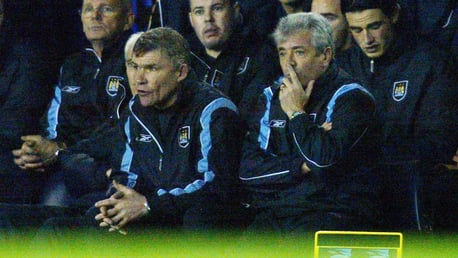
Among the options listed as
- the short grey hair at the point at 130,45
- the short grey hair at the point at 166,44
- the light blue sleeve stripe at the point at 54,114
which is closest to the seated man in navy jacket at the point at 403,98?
the short grey hair at the point at 166,44

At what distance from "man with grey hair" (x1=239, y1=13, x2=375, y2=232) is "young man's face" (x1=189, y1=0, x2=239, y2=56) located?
0.53 metres

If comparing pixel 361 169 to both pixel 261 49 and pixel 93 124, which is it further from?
pixel 93 124

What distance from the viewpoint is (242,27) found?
480 centimetres

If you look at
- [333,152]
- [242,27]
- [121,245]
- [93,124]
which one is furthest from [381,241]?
[93,124]

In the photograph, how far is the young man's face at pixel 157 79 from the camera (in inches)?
169

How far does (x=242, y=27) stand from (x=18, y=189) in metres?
1.25

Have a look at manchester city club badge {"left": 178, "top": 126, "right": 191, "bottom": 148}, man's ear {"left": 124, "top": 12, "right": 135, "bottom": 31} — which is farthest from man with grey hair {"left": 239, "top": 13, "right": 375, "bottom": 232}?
man's ear {"left": 124, "top": 12, "right": 135, "bottom": 31}

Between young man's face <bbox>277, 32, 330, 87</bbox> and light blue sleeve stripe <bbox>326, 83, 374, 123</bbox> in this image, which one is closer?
light blue sleeve stripe <bbox>326, 83, 374, 123</bbox>

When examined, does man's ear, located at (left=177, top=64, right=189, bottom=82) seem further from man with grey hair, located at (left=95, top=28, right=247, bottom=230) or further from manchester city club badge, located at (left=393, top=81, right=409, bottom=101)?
manchester city club badge, located at (left=393, top=81, right=409, bottom=101)

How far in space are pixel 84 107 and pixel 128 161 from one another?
2.30 feet

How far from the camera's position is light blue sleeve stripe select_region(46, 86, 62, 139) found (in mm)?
5066

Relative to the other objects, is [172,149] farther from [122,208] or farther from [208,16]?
[208,16]

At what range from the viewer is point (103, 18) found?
5023mm

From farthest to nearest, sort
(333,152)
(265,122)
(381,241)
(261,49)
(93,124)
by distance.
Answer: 1. (93,124)
2. (261,49)
3. (265,122)
4. (333,152)
5. (381,241)
